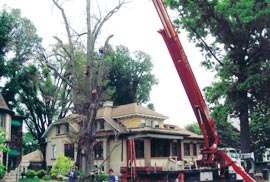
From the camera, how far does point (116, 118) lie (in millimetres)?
40219

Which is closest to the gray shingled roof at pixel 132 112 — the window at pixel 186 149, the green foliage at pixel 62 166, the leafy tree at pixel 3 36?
the window at pixel 186 149

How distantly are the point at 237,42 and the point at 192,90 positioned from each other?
342 inches

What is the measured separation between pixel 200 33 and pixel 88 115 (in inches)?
513

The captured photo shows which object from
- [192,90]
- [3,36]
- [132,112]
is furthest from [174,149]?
[3,36]

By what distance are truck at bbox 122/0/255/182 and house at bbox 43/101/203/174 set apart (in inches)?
544

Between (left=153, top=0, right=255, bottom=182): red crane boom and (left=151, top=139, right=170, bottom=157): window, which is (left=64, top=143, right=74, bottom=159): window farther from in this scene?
(left=153, top=0, right=255, bottom=182): red crane boom

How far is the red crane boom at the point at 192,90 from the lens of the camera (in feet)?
61.7

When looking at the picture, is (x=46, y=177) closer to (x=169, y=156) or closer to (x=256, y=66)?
(x=169, y=156)

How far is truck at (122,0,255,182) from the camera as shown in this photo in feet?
61.8

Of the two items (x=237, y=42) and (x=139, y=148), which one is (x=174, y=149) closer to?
(x=139, y=148)

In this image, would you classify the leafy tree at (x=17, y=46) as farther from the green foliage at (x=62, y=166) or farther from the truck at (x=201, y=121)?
the truck at (x=201, y=121)

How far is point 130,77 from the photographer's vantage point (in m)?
61.2

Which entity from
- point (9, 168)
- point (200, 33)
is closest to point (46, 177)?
point (9, 168)

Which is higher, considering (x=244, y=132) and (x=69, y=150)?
(x=244, y=132)
